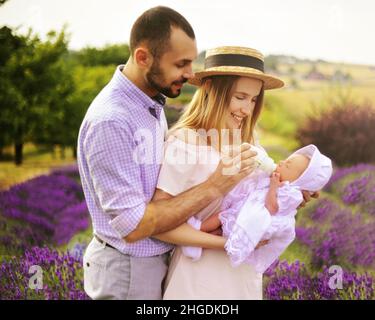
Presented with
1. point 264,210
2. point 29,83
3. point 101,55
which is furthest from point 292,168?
point 101,55

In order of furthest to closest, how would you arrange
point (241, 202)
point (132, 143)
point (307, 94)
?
1. point (307, 94)
2. point (241, 202)
3. point (132, 143)

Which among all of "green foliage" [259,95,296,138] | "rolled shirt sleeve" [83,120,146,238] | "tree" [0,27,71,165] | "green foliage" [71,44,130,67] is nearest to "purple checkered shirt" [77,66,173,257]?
"rolled shirt sleeve" [83,120,146,238]

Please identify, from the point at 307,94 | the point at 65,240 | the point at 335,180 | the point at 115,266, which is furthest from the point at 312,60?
the point at 115,266

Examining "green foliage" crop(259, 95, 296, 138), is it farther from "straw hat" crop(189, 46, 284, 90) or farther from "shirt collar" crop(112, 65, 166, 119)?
"shirt collar" crop(112, 65, 166, 119)

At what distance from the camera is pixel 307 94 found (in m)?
5.98

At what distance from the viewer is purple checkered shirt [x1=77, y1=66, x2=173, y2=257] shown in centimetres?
223

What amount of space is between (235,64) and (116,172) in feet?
2.76

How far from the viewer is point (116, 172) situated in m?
2.22

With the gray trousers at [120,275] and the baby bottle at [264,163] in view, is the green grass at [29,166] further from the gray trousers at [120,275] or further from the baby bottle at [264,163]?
the baby bottle at [264,163]

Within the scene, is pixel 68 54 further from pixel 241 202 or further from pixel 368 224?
pixel 241 202

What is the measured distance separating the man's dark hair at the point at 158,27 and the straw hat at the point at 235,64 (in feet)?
1.03

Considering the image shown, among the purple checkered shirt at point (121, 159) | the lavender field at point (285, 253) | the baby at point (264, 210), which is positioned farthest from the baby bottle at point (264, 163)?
the lavender field at point (285, 253)

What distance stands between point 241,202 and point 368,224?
2.93m

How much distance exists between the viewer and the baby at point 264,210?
2398 mm
